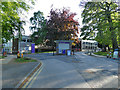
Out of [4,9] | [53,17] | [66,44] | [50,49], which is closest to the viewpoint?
[4,9]

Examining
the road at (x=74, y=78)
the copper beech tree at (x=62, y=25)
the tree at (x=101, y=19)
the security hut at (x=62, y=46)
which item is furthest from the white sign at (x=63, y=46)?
the road at (x=74, y=78)

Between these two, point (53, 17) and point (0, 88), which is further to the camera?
point (53, 17)

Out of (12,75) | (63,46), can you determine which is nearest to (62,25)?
(63,46)

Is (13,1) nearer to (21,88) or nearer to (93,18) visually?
(21,88)

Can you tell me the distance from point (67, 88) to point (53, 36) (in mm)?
36839

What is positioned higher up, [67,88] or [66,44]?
[66,44]

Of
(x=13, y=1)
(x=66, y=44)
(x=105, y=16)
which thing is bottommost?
(x=66, y=44)

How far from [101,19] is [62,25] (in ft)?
44.5

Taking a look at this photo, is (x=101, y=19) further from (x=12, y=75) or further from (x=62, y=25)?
(x=12, y=75)

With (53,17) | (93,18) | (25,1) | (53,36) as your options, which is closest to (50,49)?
(53,36)

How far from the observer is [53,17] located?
39.4 m

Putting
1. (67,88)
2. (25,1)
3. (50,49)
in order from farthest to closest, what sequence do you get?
(50,49) → (25,1) → (67,88)

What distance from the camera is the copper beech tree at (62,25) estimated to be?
38156 mm

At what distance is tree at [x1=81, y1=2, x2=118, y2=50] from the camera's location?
81.7 feet
